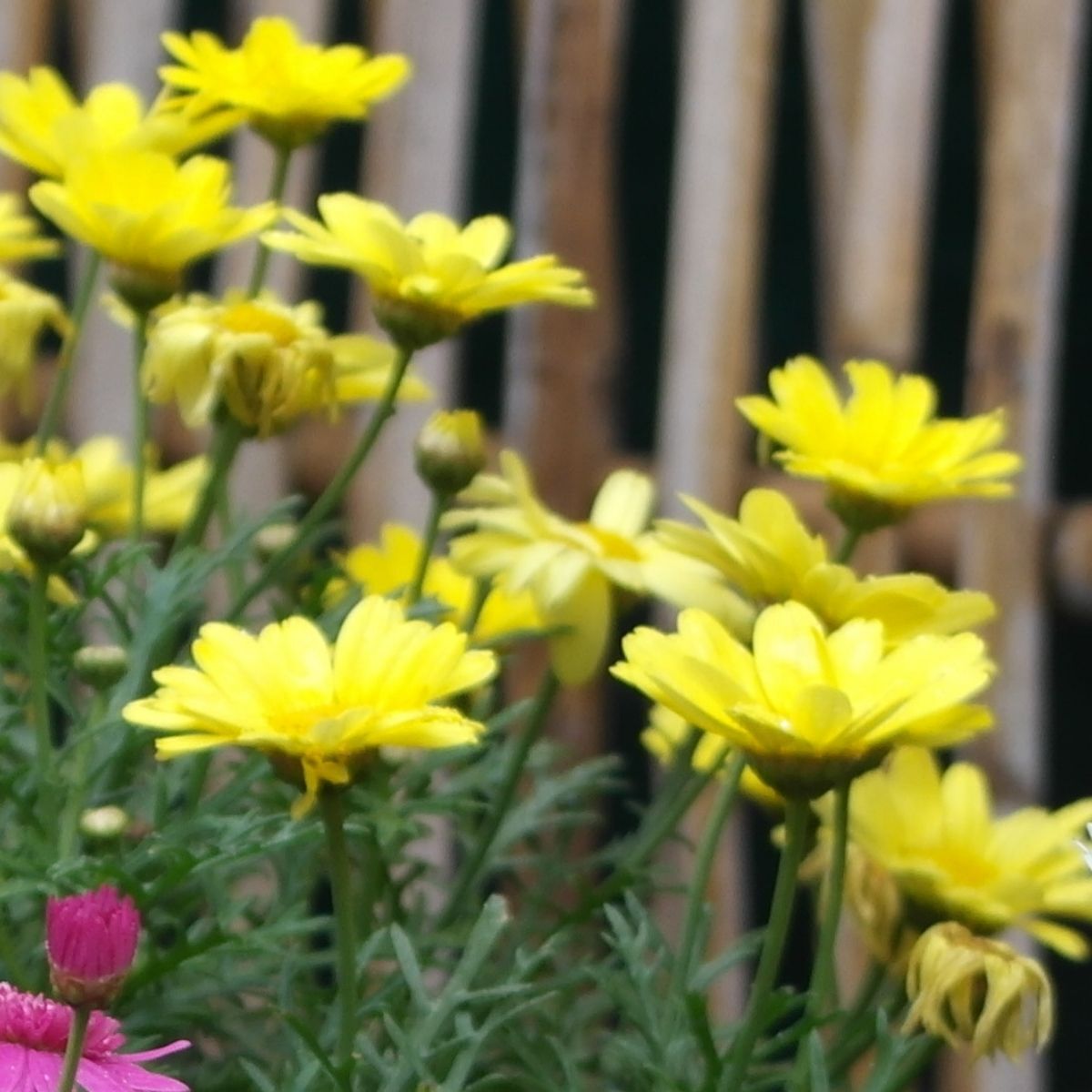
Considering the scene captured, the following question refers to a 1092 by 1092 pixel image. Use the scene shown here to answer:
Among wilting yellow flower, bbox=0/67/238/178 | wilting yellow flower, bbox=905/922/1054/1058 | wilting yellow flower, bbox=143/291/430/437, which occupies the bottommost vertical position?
wilting yellow flower, bbox=905/922/1054/1058

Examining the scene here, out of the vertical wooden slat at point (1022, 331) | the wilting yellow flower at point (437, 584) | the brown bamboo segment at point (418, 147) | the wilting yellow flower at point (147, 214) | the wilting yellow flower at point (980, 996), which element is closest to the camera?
the wilting yellow flower at point (980, 996)

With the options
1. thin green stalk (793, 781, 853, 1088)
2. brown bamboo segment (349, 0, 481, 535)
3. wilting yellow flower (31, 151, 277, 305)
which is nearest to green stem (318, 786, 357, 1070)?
thin green stalk (793, 781, 853, 1088)

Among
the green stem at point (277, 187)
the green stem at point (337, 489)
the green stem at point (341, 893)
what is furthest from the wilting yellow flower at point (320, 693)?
the green stem at point (277, 187)

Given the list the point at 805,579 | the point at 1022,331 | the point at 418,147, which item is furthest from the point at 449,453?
the point at 418,147

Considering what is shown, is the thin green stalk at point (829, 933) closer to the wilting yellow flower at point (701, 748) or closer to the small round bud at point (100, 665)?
the wilting yellow flower at point (701, 748)

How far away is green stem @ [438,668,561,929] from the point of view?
0.59 meters

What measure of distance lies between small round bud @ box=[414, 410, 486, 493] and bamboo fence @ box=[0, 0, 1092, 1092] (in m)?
0.72

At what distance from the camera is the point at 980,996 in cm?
A: 49

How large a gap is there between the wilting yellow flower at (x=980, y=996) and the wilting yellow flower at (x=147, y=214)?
0.30 meters

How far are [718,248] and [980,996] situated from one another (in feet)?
3.03

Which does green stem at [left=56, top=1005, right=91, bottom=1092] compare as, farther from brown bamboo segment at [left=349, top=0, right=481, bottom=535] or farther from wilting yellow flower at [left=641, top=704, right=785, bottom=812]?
brown bamboo segment at [left=349, top=0, right=481, bottom=535]

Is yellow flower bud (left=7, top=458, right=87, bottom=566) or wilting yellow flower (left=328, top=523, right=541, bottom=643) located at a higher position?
yellow flower bud (left=7, top=458, right=87, bottom=566)

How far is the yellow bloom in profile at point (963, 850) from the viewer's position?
0.54m

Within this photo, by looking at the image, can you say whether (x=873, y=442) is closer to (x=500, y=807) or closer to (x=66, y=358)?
(x=500, y=807)
